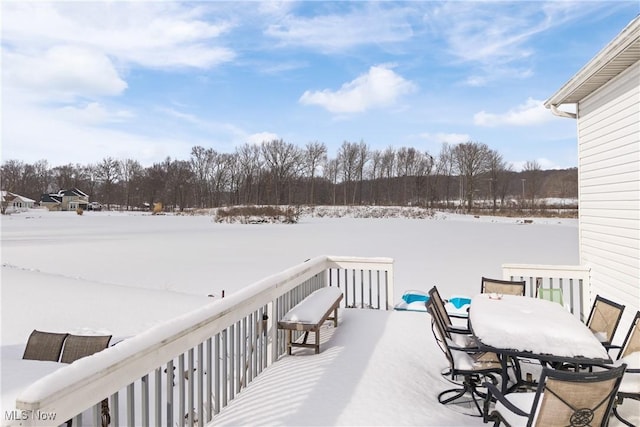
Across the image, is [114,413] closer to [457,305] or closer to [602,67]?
[602,67]

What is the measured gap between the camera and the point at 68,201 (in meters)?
51.5

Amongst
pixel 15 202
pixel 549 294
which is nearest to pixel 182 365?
pixel 549 294

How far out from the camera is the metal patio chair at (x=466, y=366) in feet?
8.84

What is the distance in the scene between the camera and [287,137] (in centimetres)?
4412

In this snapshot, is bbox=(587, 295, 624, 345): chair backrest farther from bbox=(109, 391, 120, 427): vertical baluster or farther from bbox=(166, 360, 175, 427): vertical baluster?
bbox=(109, 391, 120, 427): vertical baluster

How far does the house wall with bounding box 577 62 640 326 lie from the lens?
3.93 metres

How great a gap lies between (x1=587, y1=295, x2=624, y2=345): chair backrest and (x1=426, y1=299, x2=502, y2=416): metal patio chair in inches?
37.1

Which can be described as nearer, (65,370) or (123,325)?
(65,370)

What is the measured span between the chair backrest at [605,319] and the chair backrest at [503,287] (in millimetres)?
823

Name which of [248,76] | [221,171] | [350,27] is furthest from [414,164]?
[350,27]

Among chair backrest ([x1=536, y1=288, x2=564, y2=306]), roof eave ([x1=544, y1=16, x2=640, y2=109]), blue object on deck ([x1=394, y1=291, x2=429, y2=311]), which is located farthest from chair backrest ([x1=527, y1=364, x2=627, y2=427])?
chair backrest ([x1=536, y1=288, x2=564, y2=306])

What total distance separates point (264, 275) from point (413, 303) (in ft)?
15.1

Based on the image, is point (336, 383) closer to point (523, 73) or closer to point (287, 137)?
point (523, 73)

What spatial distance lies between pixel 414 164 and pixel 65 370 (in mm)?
46371
